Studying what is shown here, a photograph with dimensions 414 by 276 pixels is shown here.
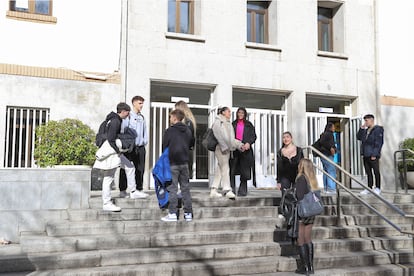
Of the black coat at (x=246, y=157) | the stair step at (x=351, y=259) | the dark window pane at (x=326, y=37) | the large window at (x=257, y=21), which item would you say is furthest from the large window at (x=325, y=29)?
the stair step at (x=351, y=259)

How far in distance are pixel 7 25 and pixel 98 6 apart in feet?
7.11

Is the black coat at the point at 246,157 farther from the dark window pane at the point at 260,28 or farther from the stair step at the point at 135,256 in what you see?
the dark window pane at the point at 260,28

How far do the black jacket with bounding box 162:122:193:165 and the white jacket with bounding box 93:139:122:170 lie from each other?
826 millimetres

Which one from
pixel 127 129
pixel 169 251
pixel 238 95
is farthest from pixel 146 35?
pixel 169 251

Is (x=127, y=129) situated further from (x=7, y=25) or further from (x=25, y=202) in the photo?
(x=7, y=25)

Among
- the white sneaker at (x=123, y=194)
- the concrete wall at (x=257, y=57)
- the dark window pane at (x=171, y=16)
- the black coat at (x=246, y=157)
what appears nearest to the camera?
the white sneaker at (x=123, y=194)

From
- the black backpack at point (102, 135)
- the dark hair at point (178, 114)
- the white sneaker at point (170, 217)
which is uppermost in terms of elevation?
the dark hair at point (178, 114)

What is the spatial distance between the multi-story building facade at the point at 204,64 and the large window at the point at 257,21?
30mm

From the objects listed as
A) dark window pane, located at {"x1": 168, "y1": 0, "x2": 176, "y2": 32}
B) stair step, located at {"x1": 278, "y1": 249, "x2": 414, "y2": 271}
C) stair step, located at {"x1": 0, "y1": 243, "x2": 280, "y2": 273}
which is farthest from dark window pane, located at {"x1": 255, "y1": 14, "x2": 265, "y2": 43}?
stair step, located at {"x1": 0, "y1": 243, "x2": 280, "y2": 273}

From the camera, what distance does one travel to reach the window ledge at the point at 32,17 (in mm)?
Answer: 10164

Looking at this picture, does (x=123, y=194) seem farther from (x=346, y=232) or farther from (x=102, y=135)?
(x=346, y=232)

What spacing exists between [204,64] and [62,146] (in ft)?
15.5

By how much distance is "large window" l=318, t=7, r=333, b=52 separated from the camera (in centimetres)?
Answer: 1429

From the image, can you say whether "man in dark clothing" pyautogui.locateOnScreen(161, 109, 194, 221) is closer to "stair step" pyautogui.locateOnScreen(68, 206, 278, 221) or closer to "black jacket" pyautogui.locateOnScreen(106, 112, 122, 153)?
"stair step" pyautogui.locateOnScreen(68, 206, 278, 221)
